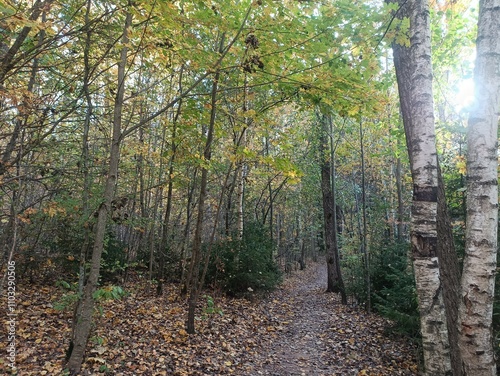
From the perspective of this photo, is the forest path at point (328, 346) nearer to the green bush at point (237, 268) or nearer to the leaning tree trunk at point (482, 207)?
the green bush at point (237, 268)

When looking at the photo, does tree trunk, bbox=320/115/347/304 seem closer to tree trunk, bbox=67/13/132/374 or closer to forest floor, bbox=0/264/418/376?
forest floor, bbox=0/264/418/376

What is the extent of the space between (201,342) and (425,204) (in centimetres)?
472

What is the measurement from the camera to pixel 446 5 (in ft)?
14.3

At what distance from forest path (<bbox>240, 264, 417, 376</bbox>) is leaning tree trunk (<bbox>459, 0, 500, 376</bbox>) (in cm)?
336

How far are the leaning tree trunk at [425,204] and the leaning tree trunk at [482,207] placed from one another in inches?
8.5

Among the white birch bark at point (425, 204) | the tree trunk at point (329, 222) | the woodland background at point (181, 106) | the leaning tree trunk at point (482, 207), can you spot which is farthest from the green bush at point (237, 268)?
the leaning tree trunk at point (482, 207)

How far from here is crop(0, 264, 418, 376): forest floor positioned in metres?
4.50

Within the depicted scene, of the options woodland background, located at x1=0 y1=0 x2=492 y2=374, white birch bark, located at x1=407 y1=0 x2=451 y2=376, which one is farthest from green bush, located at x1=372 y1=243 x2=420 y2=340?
white birch bark, located at x1=407 y1=0 x2=451 y2=376

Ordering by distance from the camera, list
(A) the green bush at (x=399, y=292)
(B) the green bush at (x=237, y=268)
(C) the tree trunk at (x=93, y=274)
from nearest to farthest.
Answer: (C) the tree trunk at (x=93, y=274) → (A) the green bush at (x=399, y=292) → (B) the green bush at (x=237, y=268)

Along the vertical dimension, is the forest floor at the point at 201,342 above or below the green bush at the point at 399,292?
below

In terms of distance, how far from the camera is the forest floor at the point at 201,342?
4.50 meters

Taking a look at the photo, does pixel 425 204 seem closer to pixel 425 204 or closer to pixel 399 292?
pixel 425 204

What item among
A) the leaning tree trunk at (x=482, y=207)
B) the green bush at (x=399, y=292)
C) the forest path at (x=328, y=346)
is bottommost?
the forest path at (x=328, y=346)

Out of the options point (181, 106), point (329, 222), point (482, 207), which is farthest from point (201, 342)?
point (329, 222)
